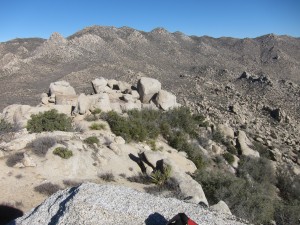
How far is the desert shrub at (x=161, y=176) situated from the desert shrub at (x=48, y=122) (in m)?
6.74

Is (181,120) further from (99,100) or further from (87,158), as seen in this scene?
(87,158)

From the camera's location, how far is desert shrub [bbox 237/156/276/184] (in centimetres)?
2367

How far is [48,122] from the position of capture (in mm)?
20734

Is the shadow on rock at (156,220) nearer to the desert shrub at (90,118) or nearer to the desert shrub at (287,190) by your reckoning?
the desert shrub at (287,190)

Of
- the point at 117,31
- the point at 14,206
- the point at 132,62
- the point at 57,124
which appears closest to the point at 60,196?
the point at 14,206

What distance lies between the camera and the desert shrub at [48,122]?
20442mm

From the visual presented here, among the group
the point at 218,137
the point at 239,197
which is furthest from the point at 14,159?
the point at 218,137

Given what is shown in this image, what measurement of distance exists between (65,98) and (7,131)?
6.30 metres

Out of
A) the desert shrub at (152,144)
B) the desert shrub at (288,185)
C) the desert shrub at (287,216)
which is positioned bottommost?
the desert shrub at (288,185)

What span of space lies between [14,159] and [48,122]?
16.8 ft

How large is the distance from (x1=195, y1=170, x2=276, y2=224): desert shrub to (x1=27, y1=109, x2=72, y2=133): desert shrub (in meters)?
8.26

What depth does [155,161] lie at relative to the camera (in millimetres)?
18172

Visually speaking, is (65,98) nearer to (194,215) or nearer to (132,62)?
(194,215)

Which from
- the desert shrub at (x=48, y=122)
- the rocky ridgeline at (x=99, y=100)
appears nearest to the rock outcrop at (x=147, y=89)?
the rocky ridgeline at (x=99, y=100)
